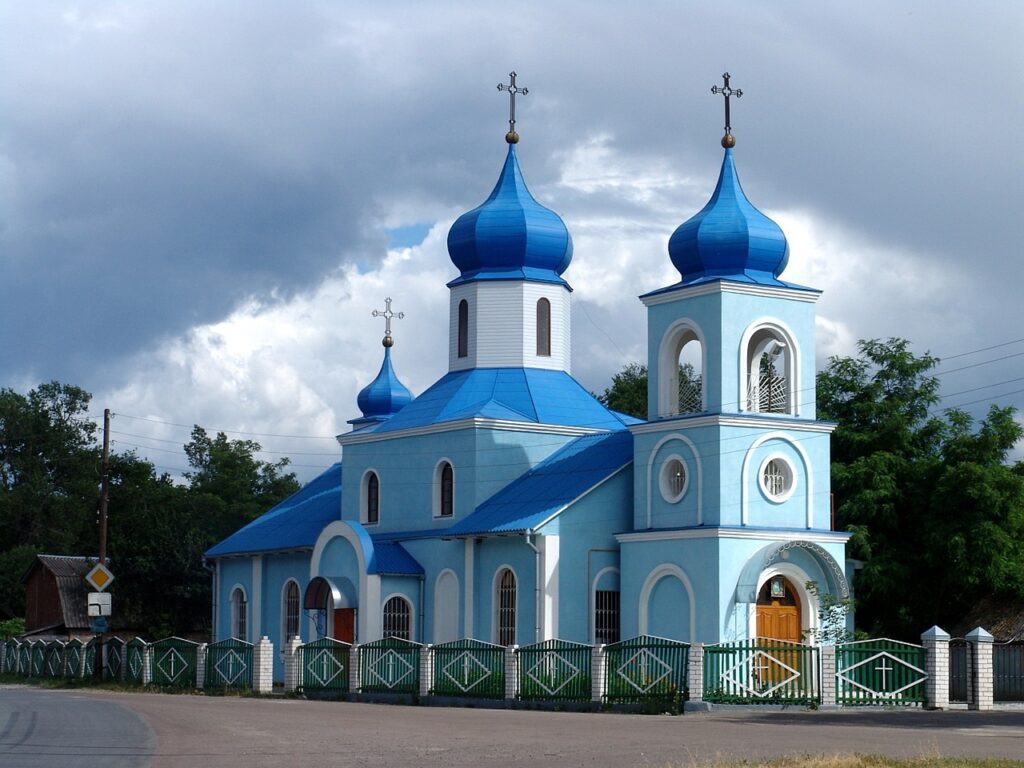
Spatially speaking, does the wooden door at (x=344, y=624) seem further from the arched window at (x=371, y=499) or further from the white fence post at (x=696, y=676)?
the white fence post at (x=696, y=676)

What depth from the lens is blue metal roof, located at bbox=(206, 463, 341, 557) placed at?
126 ft

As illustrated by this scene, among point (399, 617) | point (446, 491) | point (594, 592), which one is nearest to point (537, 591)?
point (594, 592)

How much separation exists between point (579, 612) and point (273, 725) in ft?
36.8

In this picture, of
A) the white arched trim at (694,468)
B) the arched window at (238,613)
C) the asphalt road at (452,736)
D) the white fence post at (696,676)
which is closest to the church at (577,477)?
the white arched trim at (694,468)

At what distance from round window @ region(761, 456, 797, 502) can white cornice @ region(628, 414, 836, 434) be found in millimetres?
633

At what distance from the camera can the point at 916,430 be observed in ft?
120

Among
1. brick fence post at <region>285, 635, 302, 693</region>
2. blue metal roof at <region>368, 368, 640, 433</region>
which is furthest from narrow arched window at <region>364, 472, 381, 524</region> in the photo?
brick fence post at <region>285, 635, 302, 693</region>

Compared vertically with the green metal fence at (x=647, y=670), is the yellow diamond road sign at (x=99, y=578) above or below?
above

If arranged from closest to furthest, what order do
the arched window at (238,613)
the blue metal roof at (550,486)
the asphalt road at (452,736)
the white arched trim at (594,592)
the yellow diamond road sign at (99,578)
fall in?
the asphalt road at (452,736) < the white arched trim at (594,592) < the blue metal roof at (550,486) < the yellow diamond road sign at (99,578) < the arched window at (238,613)

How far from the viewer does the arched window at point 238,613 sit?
4062 cm

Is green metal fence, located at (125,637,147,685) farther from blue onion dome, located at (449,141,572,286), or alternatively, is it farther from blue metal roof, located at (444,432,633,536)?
blue onion dome, located at (449,141,572,286)

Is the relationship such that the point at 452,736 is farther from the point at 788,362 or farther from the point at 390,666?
the point at 788,362

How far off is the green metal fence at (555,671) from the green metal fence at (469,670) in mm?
550

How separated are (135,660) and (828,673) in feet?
57.9
